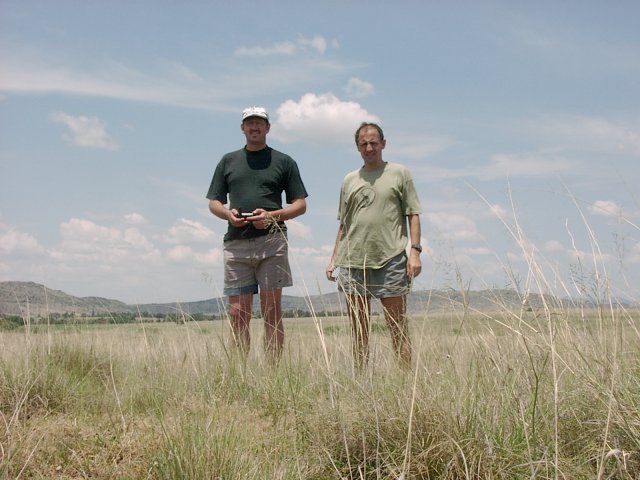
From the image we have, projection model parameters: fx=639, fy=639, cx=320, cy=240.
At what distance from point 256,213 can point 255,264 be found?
0.41 m

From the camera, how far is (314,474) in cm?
245

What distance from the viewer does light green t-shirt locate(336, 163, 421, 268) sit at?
433 cm

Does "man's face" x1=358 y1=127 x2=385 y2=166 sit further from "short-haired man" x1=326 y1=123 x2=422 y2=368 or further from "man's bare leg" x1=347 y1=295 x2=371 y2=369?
"man's bare leg" x1=347 y1=295 x2=371 y2=369

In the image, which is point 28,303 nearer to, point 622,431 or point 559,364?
point 559,364

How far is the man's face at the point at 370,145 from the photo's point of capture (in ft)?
14.5

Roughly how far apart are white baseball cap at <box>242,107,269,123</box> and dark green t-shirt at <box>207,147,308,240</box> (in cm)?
26

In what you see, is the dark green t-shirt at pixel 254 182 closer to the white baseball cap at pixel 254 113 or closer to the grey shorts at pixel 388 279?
the white baseball cap at pixel 254 113

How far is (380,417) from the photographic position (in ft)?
8.25

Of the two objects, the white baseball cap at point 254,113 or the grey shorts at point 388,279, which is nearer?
the grey shorts at point 388,279

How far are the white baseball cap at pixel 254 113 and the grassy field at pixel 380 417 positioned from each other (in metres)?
1.96

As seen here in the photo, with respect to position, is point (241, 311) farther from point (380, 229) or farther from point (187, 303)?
point (380, 229)

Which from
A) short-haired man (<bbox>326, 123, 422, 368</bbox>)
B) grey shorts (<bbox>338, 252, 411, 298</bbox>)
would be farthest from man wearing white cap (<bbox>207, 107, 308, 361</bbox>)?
grey shorts (<bbox>338, 252, 411, 298</bbox>)

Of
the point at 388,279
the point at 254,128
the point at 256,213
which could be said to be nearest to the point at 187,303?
the point at 256,213

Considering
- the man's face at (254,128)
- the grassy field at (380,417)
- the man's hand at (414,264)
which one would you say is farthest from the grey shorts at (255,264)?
the grassy field at (380,417)
